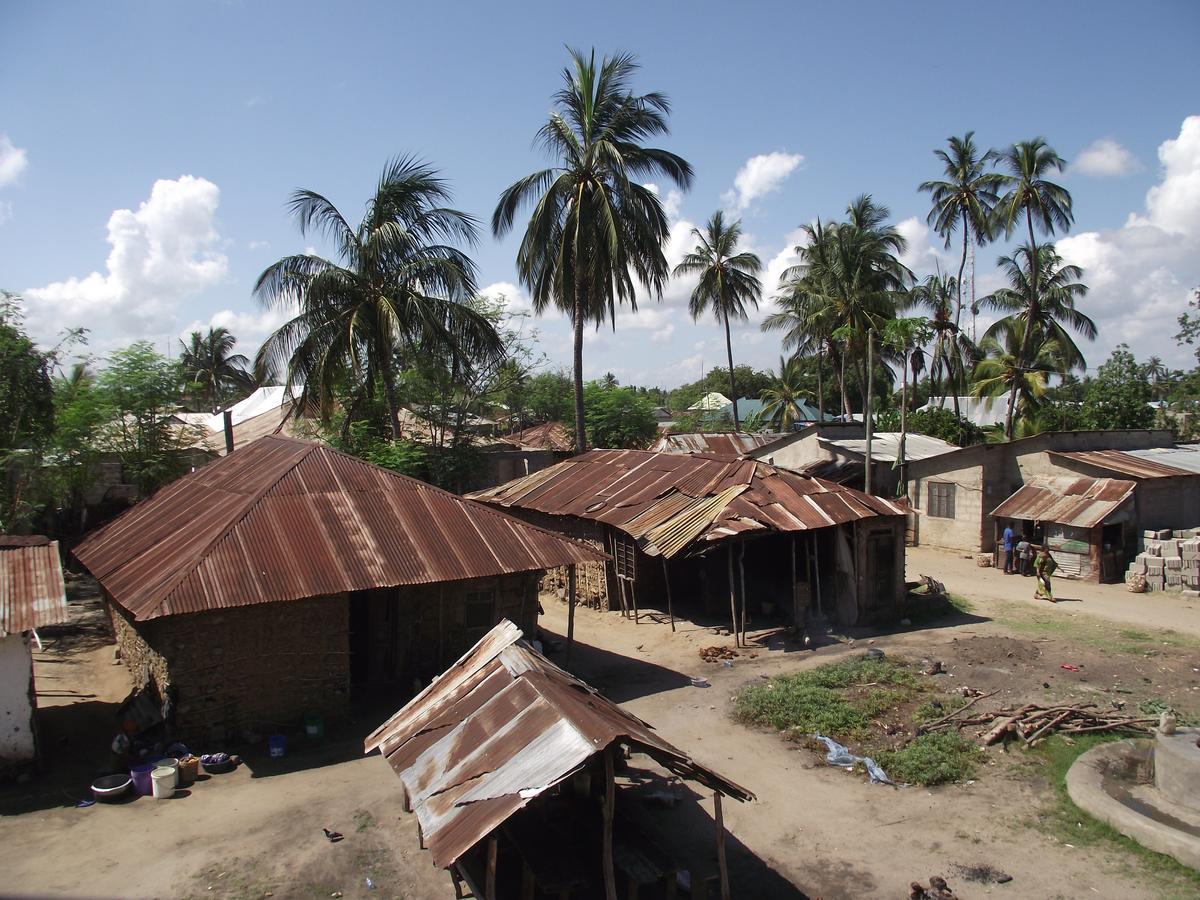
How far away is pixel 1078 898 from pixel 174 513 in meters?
13.8

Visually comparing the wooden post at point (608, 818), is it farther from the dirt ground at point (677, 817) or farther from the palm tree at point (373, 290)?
the palm tree at point (373, 290)

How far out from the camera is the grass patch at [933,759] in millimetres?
9477

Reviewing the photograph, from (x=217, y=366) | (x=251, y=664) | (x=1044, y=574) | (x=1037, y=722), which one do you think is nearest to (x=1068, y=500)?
(x=1044, y=574)

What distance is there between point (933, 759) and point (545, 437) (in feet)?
99.0

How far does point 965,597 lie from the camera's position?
1919cm

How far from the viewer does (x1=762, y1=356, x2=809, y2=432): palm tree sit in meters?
48.2

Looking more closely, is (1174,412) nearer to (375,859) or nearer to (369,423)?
(369,423)

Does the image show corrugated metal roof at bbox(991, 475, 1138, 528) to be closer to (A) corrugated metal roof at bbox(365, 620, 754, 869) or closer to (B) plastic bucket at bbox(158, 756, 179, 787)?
(A) corrugated metal roof at bbox(365, 620, 754, 869)

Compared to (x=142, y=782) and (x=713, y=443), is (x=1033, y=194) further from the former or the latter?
(x=142, y=782)

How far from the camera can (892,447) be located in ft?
92.4

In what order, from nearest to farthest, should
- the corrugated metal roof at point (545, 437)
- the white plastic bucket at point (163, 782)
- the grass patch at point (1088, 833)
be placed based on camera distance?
1. the grass patch at point (1088, 833)
2. the white plastic bucket at point (163, 782)
3. the corrugated metal roof at point (545, 437)

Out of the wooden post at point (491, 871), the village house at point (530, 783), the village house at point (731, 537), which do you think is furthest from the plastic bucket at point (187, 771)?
the village house at point (731, 537)

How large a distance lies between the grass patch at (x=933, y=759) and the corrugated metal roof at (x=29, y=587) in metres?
10.4

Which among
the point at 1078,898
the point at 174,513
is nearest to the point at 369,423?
the point at 174,513
